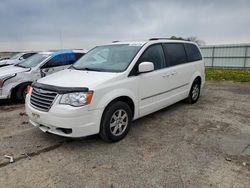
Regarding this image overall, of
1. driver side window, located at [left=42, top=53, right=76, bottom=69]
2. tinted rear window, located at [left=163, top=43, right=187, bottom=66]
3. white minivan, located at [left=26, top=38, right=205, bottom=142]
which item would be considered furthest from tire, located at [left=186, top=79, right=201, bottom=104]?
driver side window, located at [left=42, top=53, right=76, bottom=69]

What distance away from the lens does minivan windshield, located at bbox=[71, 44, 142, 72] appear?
4.04m

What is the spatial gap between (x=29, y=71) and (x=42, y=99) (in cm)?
373

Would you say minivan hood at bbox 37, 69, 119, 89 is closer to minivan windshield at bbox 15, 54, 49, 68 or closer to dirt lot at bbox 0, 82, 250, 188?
dirt lot at bbox 0, 82, 250, 188

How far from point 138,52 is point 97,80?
1129mm

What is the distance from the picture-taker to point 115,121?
3684 millimetres

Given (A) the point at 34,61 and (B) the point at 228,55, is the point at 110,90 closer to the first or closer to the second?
(A) the point at 34,61

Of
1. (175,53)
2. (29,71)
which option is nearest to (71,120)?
(175,53)

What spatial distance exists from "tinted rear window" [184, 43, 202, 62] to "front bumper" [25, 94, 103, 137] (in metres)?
3.48

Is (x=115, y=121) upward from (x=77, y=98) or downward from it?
downward

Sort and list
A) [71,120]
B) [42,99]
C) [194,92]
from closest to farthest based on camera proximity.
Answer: [71,120] < [42,99] < [194,92]

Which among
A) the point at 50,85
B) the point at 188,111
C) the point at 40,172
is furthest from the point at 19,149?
the point at 188,111

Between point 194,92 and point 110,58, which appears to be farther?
point 194,92

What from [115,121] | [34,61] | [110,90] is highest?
[34,61]

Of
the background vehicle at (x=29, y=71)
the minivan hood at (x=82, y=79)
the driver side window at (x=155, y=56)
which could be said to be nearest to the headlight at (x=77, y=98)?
the minivan hood at (x=82, y=79)
